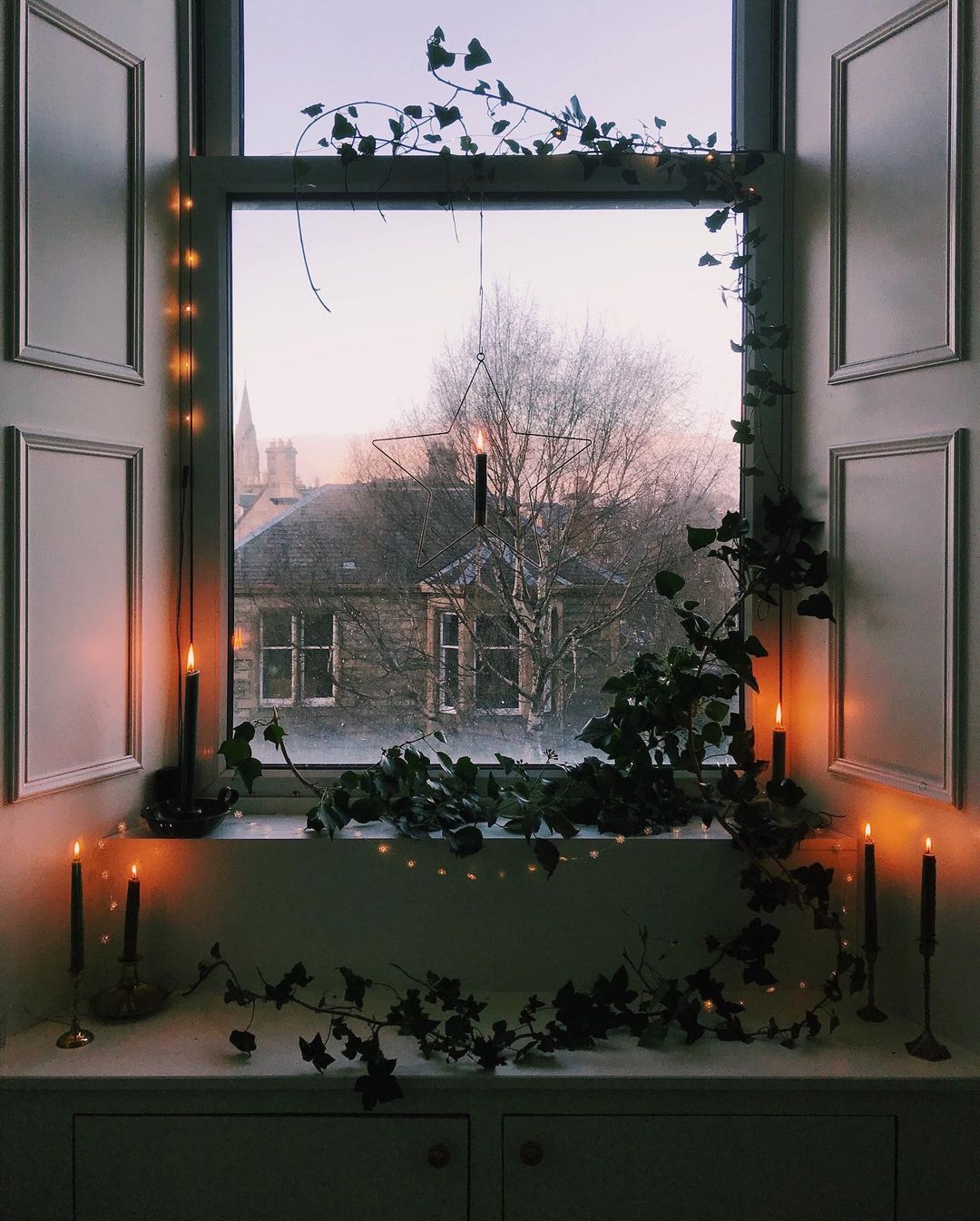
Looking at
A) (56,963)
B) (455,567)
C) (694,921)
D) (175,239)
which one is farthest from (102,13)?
(694,921)

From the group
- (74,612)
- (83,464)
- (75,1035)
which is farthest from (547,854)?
(83,464)

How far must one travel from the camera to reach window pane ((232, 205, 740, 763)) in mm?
1938

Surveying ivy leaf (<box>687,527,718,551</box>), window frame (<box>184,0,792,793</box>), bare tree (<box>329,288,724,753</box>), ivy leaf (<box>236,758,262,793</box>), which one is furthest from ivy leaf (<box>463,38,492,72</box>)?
ivy leaf (<box>236,758,262,793</box>)

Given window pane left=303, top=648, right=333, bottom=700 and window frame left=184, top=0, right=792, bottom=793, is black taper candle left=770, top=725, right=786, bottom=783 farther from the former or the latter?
window pane left=303, top=648, right=333, bottom=700

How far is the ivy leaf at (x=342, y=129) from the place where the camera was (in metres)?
1.86

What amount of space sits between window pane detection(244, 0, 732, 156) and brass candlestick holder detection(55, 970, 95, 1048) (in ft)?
5.46

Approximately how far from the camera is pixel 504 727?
1963 mm
